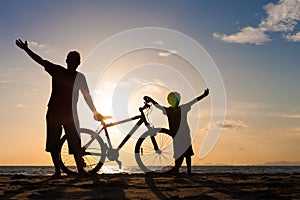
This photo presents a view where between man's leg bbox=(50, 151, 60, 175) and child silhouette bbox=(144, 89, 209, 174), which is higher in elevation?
child silhouette bbox=(144, 89, 209, 174)

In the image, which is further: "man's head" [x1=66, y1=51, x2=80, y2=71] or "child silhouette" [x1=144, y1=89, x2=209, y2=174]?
"child silhouette" [x1=144, y1=89, x2=209, y2=174]

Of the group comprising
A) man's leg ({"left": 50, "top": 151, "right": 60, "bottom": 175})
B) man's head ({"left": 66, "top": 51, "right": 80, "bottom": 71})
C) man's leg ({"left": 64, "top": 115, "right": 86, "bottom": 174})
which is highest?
man's head ({"left": 66, "top": 51, "right": 80, "bottom": 71})

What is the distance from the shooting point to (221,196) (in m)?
5.73

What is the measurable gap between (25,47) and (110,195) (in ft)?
15.5

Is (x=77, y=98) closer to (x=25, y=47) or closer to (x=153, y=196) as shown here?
(x=25, y=47)

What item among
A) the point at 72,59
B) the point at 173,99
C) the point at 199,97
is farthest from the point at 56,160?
the point at 199,97

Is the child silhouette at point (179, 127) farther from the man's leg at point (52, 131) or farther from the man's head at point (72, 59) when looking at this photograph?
the man's leg at point (52, 131)

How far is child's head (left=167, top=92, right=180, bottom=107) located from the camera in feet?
40.0

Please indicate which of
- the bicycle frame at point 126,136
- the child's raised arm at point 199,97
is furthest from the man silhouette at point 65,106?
the child's raised arm at point 199,97

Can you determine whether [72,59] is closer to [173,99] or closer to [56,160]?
[56,160]

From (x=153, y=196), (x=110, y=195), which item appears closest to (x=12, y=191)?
(x=110, y=195)

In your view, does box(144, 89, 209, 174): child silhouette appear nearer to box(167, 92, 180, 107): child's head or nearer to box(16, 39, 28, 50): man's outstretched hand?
box(167, 92, 180, 107): child's head

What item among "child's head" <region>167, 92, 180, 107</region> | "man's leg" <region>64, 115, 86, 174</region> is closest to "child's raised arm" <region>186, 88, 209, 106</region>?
"child's head" <region>167, 92, 180, 107</region>

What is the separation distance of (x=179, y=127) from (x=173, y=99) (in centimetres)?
A: 86
